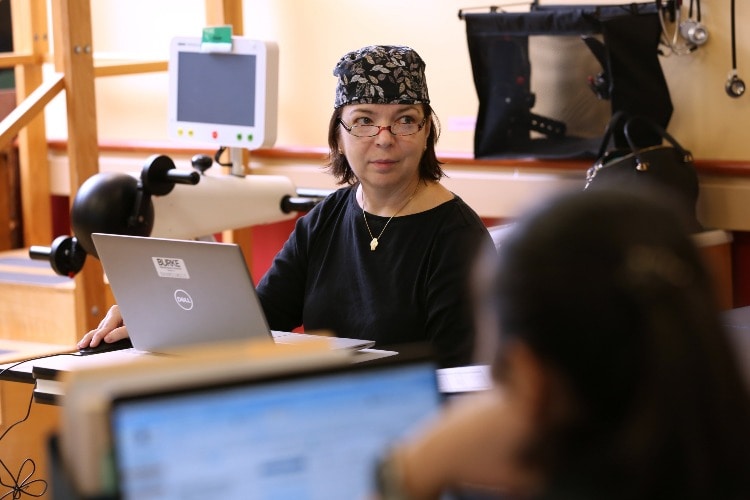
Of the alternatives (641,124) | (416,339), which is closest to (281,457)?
(416,339)

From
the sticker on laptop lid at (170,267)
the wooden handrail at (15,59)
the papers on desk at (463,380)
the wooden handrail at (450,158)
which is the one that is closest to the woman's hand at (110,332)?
the sticker on laptop lid at (170,267)

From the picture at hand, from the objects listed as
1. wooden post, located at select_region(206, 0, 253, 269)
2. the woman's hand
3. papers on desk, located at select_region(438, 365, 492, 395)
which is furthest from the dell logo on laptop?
wooden post, located at select_region(206, 0, 253, 269)

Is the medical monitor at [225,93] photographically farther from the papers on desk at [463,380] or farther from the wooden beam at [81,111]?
the papers on desk at [463,380]

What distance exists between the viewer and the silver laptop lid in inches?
77.5

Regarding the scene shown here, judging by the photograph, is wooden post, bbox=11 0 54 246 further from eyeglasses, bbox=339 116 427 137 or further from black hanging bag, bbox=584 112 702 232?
eyeglasses, bbox=339 116 427 137

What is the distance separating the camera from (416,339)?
7.59ft

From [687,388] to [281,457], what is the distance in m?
0.35

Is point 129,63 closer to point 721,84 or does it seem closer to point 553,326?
point 721,84

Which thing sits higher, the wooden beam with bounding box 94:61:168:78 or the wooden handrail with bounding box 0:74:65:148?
the wooden beam with bounding box 94:61:168:78

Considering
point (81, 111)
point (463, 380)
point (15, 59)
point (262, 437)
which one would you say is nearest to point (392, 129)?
point (463, 380)

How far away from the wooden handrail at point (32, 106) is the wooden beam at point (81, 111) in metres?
0.04

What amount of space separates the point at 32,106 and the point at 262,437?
3.09 m

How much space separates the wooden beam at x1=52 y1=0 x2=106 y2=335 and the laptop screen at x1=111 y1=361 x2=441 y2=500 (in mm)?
2925

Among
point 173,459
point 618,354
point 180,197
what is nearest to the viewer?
point 618,354
